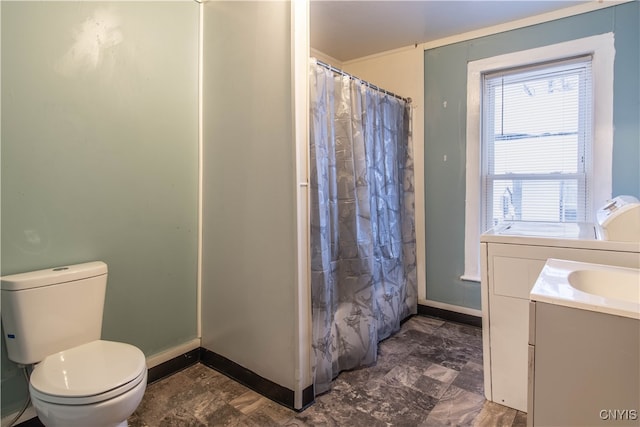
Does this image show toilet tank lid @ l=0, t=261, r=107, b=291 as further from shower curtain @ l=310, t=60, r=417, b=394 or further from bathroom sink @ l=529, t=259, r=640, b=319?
bathroom sink @ l=529, t=259, r=640, b=319

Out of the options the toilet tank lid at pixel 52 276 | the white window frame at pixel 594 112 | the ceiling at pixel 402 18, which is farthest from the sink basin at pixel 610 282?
the toilet tank lid at pixel 52 276

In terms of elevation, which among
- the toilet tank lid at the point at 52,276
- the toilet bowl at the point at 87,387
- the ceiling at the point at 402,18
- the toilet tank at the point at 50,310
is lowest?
the toilet bowl at the point at 87,387

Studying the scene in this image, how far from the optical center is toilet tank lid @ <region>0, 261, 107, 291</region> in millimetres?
1397

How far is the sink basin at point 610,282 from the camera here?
121cm

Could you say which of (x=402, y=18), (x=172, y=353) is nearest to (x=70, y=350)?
(x=172, y=353)

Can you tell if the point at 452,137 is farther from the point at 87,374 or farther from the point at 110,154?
the point at 87,374

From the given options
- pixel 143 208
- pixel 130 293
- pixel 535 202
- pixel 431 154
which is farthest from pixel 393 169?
pixel 130 293

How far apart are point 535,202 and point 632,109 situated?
786 mm

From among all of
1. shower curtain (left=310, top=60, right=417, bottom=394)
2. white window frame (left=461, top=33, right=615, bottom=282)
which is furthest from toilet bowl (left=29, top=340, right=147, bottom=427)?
white window frame (left=461, top=33, right=615, bottom=282)

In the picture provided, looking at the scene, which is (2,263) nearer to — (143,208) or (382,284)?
(143,208)

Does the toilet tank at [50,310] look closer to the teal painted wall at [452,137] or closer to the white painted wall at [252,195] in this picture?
the white painted wall at [252,195]

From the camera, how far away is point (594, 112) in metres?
2.26

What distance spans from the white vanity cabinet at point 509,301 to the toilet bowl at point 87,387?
1666 millimetres

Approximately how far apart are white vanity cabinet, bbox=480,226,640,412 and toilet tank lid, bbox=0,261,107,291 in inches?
76.1
